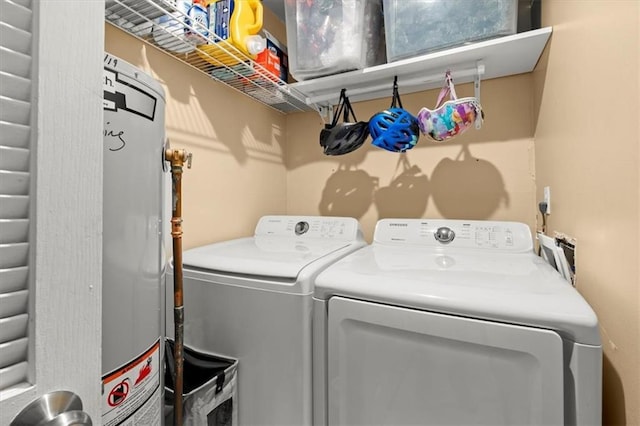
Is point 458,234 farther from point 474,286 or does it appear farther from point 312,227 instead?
point 312,227

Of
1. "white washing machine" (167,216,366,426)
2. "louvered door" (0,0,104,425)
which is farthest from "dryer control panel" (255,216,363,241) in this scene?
"louvered door" (0,0,104,425)

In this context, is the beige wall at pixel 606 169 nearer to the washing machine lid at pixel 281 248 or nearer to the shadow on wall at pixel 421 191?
the shadow on wall at pixel 421 191

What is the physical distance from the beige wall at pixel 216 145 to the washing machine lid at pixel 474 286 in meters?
0.79

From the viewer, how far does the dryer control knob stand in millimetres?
1372

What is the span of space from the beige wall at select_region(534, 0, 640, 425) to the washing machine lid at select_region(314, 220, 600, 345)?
75mm

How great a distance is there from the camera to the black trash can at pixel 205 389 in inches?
35.6

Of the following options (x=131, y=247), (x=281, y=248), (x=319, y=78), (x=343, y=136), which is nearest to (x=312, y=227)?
(x=281, y=248)

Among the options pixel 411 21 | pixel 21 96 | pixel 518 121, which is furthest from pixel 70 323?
pixel 518 121

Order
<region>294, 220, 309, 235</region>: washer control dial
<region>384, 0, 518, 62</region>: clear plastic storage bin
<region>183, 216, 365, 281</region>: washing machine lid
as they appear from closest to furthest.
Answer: <region>183, 216, 365, 281</region>: washing machine lid, <region>384, 0, 518, 62</region>: clear plastic storage bin, <region>294, 220, 309, 235</region>: washer control dial

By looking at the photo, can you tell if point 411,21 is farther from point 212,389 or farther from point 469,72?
point 212,389

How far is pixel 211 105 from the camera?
1.56 metres

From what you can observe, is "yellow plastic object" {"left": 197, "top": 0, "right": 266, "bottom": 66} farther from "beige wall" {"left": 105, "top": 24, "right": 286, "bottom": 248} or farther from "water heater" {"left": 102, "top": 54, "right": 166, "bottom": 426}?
"water heater" {"left": 102, "top": 54, "right": 166, "bottom": 426}

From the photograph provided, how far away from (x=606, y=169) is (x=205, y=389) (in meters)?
1.24

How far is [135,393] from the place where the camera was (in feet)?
2.15
